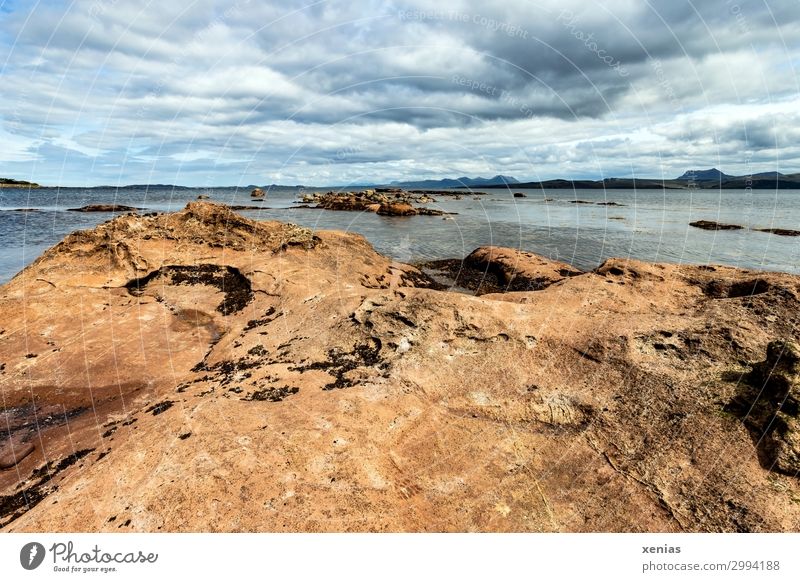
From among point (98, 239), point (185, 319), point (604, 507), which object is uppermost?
point (98, 239)

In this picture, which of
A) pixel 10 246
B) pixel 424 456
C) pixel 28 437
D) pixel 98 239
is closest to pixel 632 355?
pixel 424 456

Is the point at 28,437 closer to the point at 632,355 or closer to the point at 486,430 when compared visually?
the point at 486,430

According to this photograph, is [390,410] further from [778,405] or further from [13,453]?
[13,453]

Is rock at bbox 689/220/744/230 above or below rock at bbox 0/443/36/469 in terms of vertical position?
above

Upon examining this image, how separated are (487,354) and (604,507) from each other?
3446mm

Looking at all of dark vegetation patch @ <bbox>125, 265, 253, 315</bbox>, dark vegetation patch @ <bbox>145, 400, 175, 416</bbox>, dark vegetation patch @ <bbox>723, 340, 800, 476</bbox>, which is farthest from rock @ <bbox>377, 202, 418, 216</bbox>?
dark vegetation patch @ <bbox>723, 340, 800, 476</bbox>

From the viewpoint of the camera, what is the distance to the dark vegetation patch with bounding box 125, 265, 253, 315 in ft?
43.4

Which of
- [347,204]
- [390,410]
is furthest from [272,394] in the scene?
[347,204]

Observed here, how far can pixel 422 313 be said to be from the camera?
9.16m

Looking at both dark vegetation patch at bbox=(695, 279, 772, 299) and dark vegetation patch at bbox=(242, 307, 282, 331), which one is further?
dark vegetation patch at bbox=(695, 279, 772, 299)
